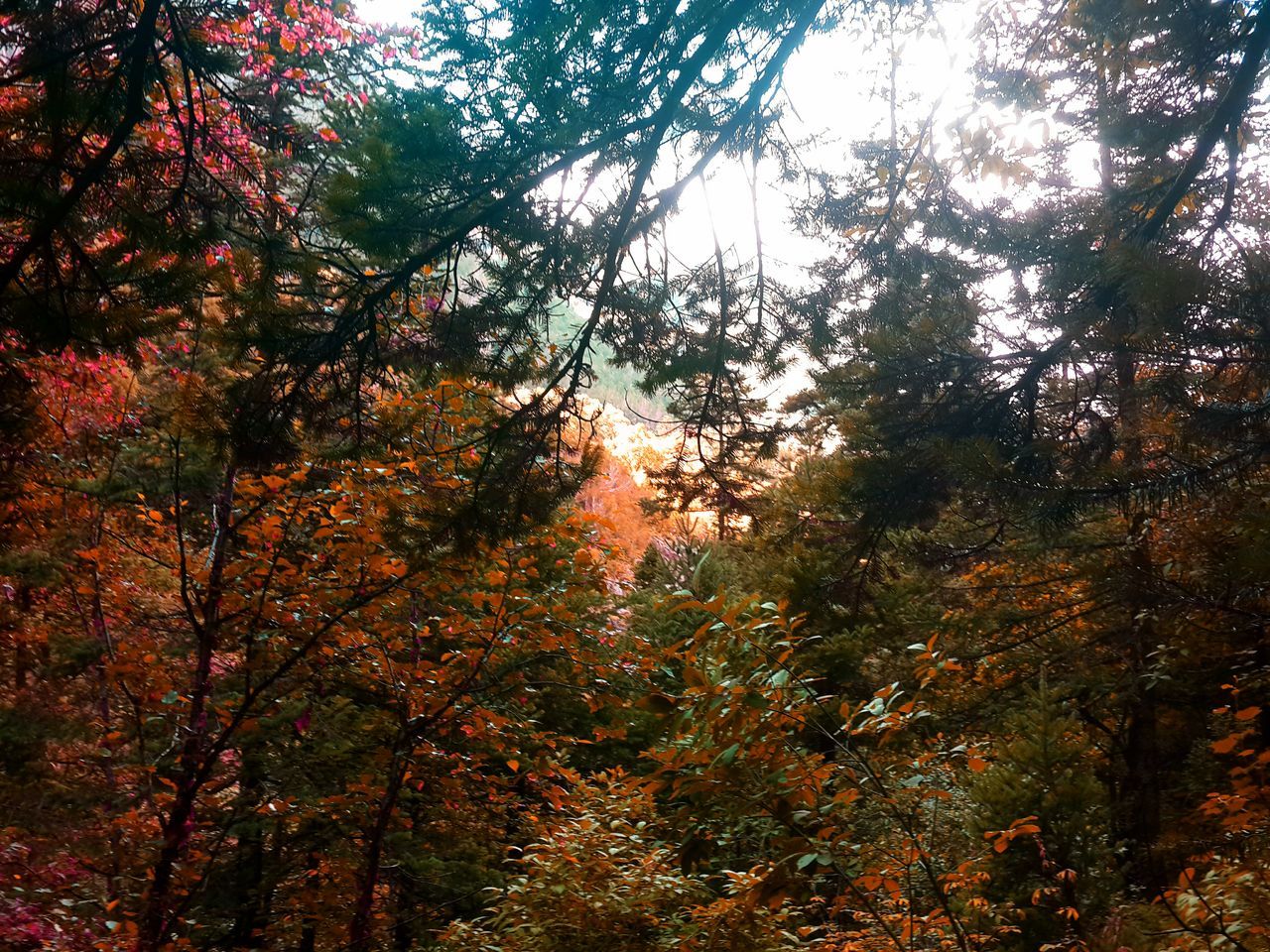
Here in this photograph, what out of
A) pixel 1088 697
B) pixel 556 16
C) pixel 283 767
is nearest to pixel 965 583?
pixel 1088 697

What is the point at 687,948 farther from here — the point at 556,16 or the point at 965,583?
the point at 965,583

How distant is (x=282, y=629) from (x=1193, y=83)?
16.3 ft

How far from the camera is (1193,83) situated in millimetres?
3527

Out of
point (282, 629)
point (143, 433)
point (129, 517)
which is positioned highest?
point (143, 433)

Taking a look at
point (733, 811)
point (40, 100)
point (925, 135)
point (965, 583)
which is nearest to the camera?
point (40, 100)

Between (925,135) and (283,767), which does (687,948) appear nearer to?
(283,767)

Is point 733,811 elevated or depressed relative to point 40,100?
depressed

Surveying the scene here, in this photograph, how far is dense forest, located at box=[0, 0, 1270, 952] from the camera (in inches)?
97.3

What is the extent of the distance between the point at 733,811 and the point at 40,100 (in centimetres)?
287

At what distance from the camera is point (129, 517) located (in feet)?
26.3

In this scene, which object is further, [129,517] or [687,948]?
[129,517]

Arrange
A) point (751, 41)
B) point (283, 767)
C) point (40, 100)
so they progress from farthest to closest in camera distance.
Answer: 1. point (283, 767)
2. point (751, 41)
3. point (40, 100)

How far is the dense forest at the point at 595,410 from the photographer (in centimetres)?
247

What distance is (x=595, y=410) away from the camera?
333 cm
